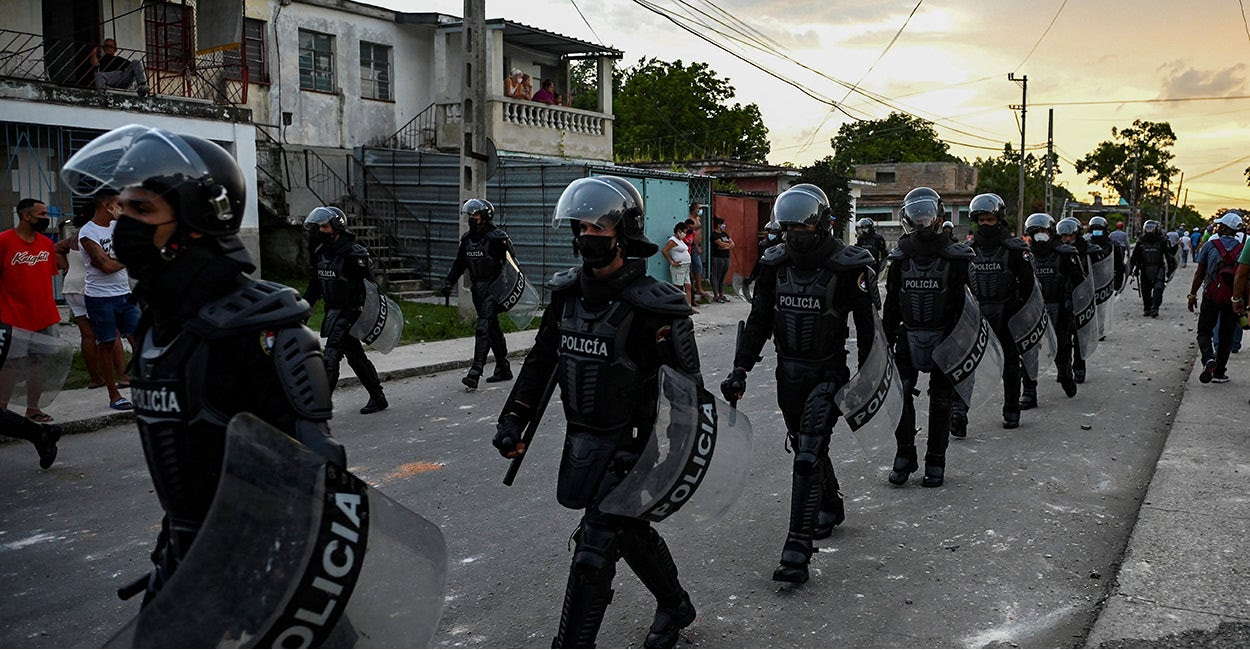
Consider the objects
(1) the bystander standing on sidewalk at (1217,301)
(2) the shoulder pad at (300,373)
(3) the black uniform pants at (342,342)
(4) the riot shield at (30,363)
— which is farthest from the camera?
(1) the bystander standing on sidewalk at (1217,301)

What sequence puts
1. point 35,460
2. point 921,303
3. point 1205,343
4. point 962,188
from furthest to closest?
point 962,188
point 1205,343
point 35,460
point 921,303

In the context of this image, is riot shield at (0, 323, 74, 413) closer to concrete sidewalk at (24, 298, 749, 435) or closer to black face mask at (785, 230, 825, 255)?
concrete sidewalk at (24, 298, 749, 435)

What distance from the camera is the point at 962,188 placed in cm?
6369

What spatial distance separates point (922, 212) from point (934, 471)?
165 centimetres

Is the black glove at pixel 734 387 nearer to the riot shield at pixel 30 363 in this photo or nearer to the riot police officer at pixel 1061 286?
the riot shield at pixel 30 363

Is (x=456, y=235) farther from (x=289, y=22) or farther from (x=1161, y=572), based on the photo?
(x=1161, y=572)

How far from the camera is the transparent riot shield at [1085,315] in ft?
33.9

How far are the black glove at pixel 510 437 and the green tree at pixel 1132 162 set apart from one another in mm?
97141

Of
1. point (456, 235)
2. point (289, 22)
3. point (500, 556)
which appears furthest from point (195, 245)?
point (289, 22)

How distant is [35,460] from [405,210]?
15.2 meters

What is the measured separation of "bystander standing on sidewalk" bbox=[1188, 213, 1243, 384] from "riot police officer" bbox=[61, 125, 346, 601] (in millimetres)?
9903

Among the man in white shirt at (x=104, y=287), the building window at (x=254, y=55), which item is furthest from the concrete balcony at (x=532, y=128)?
the man in white shirt at (x=104, y=287)

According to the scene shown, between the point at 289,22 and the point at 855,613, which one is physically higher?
the point at 289,22

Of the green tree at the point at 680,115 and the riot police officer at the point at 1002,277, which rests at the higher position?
the green tree at the point at 680,115
